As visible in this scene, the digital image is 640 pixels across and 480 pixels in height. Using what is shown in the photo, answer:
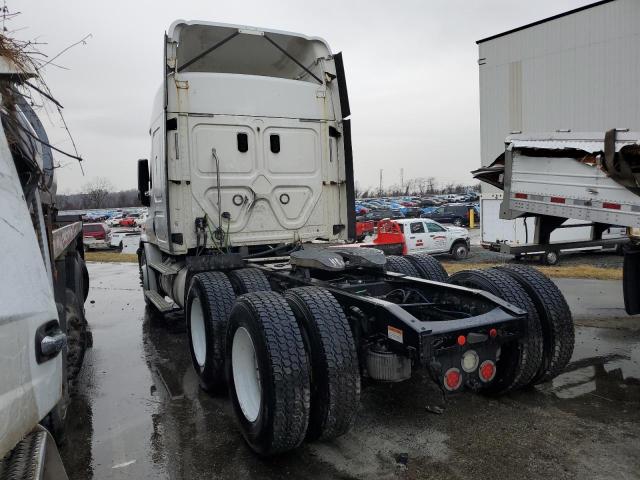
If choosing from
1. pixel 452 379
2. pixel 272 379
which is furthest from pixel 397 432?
pixel 272 379

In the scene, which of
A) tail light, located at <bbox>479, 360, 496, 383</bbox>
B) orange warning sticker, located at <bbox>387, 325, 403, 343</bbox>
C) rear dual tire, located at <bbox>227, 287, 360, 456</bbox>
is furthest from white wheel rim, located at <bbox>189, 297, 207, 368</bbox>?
tail light, located at <bbox>479, 360, 496, 383</bbox>

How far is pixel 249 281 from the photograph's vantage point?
212 inches

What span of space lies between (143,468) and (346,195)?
423 centimetres

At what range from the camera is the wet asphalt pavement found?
11.5ft

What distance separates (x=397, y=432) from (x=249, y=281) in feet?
7.09

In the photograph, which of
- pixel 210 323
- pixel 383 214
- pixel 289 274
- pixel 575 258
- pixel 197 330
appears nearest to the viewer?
pixel 210 323

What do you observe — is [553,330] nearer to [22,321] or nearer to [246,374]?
[246,374]

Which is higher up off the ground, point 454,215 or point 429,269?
point 454,215

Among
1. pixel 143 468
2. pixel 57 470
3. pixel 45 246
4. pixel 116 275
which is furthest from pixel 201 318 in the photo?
pixel 116 275

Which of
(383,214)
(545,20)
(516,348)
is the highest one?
(545,20)

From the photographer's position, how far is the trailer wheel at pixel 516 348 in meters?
4.16

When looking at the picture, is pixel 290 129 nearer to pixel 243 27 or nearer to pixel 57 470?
A: pixel 243 27

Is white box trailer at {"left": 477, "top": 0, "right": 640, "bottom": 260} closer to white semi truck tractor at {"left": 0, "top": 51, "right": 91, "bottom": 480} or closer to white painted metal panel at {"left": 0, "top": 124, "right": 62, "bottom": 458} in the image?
white semi truck tractor at {"left": 0, "top": 51, "right": 91, "bottom": 480}

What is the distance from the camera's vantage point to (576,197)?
516 cm
